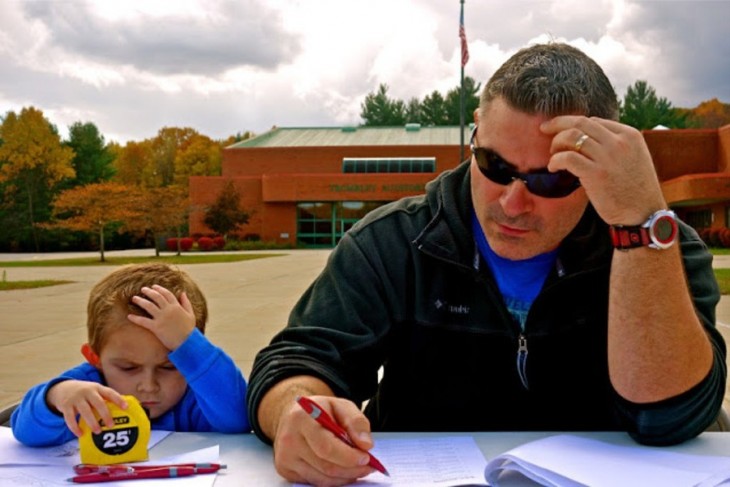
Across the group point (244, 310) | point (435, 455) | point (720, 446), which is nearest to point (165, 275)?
point (435, 455)

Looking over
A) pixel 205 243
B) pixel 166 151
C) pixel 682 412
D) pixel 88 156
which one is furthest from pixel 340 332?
pixel 166 151

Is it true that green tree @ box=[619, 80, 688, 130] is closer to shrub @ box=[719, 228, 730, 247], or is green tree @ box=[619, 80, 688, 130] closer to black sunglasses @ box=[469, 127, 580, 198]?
shrub @ box=[719, 228, 730, 247]

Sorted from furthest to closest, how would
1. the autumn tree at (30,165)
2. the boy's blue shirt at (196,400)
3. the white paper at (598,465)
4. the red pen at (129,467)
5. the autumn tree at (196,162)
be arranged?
the autumn tree at (196,162), the autumn tree at (30,165), the boy's blue shirt at (196,400), the red pen at (129,467), the white paper at (598,465)

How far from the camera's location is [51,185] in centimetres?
6106

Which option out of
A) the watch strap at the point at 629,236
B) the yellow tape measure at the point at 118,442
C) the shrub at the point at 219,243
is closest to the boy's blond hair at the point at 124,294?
the yellow tape measure at the point at 118,442

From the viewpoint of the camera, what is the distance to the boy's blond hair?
220cm

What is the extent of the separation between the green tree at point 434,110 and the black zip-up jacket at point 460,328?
8455 centimetres

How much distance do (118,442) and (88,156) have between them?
70797 millimetres

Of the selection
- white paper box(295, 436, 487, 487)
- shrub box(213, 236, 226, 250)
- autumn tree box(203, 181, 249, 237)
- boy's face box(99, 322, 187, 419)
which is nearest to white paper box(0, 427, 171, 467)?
boy's face box(99, 322, 187, 419)

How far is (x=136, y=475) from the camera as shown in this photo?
158 cm

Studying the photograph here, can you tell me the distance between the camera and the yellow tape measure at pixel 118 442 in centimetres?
168

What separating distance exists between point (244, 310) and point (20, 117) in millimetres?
53602

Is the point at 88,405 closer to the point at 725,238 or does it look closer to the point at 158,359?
the point at 158,359

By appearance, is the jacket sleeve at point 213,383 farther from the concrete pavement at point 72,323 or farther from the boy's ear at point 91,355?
the concrete pavement at point 72,323
